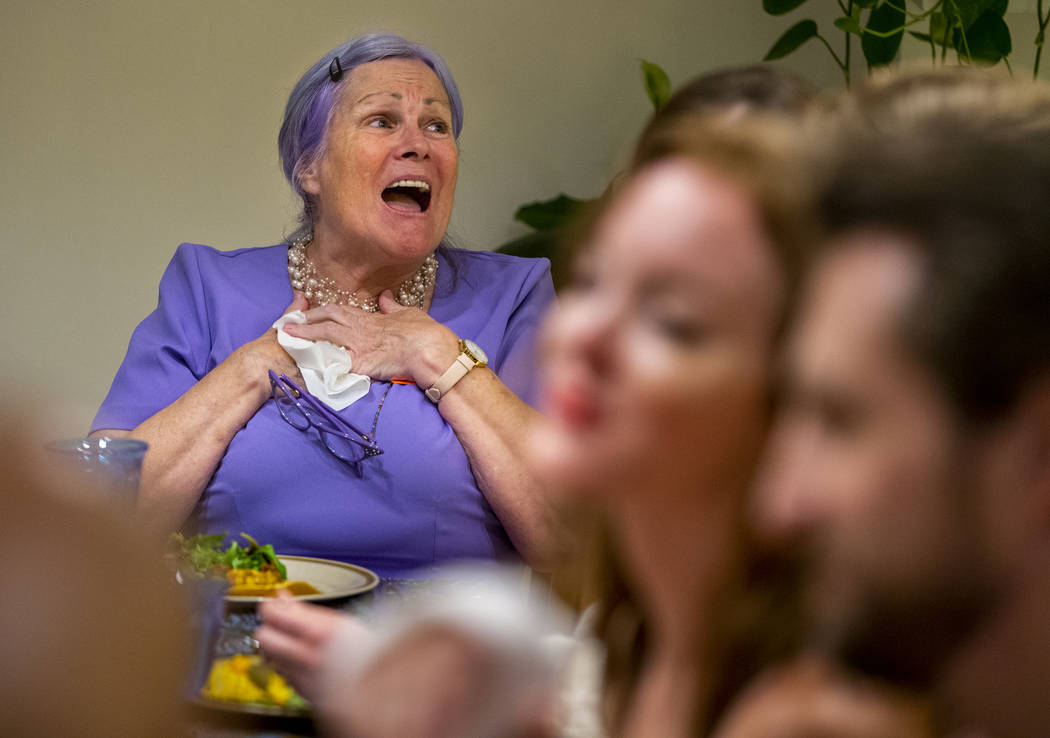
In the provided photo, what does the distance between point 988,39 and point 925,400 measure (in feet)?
6.91

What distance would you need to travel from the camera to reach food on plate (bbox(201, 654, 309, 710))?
549mm

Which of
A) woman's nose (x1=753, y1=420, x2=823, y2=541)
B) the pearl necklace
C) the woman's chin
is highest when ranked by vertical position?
the pearl necklace

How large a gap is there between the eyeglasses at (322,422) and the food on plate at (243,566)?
0.33 m

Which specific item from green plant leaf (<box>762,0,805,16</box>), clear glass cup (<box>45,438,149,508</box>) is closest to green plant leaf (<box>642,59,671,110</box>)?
green plant leaf (<box>762,0,805,16</box>)

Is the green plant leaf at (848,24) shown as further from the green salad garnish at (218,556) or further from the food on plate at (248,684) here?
the food on plate at (248,684)

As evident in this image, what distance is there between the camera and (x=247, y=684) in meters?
0.58

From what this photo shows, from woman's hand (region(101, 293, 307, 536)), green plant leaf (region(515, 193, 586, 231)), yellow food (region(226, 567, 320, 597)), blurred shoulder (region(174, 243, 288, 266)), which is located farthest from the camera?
green plant leaf (region(515, 193, 586, 231))

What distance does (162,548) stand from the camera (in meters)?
0.30

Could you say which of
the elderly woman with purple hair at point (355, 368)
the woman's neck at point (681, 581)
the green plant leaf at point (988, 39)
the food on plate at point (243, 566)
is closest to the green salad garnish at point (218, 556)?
the food on plate at point (243, 566)

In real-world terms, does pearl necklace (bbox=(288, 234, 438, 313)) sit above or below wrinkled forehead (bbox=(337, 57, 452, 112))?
below

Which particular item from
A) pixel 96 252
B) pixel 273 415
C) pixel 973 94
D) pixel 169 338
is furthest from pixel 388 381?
pixel 973 94

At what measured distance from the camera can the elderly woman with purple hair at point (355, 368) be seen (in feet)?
4.48

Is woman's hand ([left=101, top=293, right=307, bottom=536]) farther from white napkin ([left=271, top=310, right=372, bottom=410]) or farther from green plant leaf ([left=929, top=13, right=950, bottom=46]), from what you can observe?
green plant leaf ([left=929, top=13, right=950, bottom=46])

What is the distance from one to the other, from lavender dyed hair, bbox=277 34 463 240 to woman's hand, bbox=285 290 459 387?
0.32 metres
